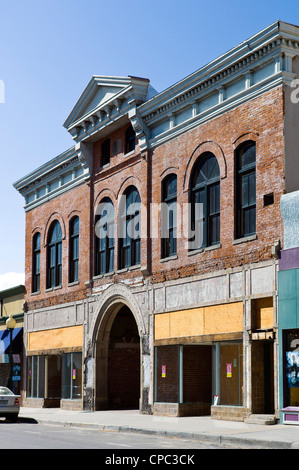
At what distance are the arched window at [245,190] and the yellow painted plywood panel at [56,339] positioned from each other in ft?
39.7

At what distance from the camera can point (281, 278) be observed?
22359 mm

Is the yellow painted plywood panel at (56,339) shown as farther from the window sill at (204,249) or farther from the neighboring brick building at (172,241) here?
the window sill at (204,249)

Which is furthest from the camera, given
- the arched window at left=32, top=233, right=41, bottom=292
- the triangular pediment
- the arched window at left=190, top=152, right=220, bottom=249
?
the arched window at left=32, top=233, right=41, bottom=292

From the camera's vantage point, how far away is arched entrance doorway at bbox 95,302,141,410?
32688 millimetres

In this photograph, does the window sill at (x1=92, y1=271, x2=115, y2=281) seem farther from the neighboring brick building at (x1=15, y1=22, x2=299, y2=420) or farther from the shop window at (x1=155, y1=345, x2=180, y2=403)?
the shop window at (x1=155, y1=345, x2=180, y2=403)

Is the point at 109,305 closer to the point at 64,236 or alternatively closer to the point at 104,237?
the point at 104,237

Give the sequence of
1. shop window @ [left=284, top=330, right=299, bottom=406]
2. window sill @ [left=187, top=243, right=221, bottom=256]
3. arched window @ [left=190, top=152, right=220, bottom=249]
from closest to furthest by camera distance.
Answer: shop window @ [left=284, top=330, right=299, bottom=406] → window sill @ [left=187, top=243, right=221, bottom=256] → arched window @ [left=190, top=152, right=220, bottom=249]

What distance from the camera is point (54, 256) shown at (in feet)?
125

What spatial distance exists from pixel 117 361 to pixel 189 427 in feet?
38.6

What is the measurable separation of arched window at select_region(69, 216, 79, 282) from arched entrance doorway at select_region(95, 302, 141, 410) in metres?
3.53

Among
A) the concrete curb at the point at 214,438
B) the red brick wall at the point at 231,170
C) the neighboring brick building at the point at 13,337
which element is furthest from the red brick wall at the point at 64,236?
the concrete curb at the point at 214,438

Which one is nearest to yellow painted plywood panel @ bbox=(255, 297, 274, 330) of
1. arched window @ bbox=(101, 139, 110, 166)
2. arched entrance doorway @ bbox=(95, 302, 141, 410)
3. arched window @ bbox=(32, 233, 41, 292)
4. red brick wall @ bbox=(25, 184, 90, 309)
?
arched entrance doorway @ bbox=(95, 302, 141, 410)

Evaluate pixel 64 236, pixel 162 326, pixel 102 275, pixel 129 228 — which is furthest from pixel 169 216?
pixel 64 236
